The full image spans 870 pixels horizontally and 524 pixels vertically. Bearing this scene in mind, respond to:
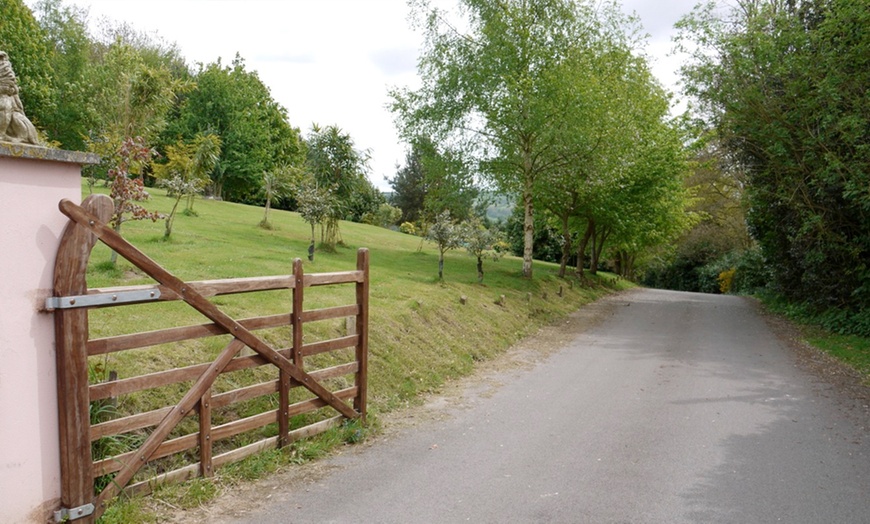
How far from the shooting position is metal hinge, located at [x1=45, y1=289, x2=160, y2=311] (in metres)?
4.62

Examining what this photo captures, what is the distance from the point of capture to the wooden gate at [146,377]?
4730 mm

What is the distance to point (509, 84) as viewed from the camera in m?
22.0

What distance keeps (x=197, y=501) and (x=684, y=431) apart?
19.6 feet

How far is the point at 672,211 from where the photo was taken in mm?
31906

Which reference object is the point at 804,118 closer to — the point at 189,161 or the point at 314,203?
the point at 314,203

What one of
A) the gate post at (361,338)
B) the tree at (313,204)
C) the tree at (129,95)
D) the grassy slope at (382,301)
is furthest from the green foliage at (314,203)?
the gate post at (361,338)

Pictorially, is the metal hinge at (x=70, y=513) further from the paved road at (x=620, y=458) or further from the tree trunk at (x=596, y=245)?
the tree trunk at (x=596, y=245)

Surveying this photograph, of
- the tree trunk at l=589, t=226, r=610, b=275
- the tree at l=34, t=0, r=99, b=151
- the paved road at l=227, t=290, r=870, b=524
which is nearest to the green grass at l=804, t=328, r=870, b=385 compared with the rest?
the paved road at l=227, t=290, r=870, b=524

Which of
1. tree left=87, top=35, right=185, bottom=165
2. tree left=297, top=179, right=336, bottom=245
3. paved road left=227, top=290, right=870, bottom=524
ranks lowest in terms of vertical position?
paved road left=227, top=290, right=870, bottom=524

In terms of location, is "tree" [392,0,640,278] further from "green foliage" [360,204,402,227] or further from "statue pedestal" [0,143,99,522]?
"green foliage" [360,204,402,227]

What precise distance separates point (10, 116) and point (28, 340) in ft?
5.22

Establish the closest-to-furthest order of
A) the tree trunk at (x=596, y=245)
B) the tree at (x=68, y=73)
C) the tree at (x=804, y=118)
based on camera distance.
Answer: the tree at (x=804, y=118) < the tree trunk at (x=596, y=245) < the tree at (x=68, y=73)

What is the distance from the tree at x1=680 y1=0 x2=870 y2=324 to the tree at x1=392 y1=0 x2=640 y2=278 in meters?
3.97

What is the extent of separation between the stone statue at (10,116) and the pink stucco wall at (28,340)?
0.24 meters
